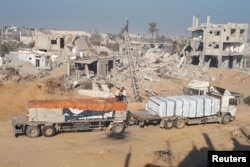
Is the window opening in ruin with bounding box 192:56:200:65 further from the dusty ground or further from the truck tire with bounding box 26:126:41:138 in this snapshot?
the truck tire with bounding box 26:126:41:138

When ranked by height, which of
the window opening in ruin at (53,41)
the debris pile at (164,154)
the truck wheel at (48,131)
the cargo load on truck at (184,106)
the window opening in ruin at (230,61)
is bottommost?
the debris pile at (164,154)

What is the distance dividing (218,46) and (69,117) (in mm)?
40473

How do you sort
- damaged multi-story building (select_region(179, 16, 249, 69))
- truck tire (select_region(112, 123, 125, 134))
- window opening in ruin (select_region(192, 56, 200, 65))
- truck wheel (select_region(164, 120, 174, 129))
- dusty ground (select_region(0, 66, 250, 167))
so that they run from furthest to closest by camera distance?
window opening in ruin (select_region(192, 56, 200, 65)) → damaged multi-story building (select_region(179, 16, 249, 69)) → truck wheel (select_region(164, 120, 174, 129)) → truck tire (select_region(112, 123, 125, 134)) → dusty ground (select_region(0, 66, 250, 167))

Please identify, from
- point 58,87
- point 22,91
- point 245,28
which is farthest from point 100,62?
point 245,28

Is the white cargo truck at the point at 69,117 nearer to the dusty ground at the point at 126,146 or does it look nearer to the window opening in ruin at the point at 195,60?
the dusty ground at the point at 126,146

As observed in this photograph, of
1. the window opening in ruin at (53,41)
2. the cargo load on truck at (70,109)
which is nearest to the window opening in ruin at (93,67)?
the window opening in ruin at (53,41)

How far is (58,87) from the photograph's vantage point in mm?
33625

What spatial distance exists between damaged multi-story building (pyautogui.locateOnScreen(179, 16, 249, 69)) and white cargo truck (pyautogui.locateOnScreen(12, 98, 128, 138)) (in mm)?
33113

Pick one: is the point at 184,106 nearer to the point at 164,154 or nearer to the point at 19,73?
the point at 164,154

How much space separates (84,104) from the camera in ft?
71.2

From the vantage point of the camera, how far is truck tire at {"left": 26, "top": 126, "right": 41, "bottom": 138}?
2109 centimetres

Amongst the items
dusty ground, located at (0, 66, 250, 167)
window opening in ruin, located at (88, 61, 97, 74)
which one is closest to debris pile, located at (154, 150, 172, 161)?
dusty ground, located at (0, 66, 250, 167)

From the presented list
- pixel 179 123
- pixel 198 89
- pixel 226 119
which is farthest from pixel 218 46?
pixel 179 123

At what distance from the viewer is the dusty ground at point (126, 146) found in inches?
707
